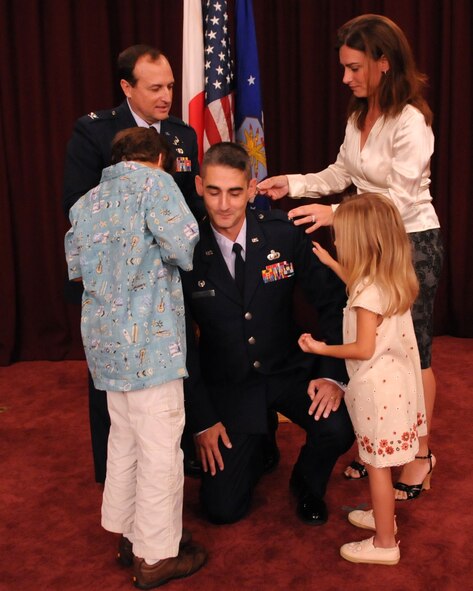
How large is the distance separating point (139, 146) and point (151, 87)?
0.67 m

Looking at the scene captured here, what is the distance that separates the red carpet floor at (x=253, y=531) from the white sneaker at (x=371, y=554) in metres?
0.03

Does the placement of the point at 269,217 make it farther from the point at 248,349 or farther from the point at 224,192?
the point at 248,349

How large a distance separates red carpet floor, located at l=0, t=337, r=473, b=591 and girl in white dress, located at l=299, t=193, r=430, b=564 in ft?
0.41

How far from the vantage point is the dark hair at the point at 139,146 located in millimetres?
2180

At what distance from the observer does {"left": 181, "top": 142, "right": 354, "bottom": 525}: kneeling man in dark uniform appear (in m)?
2.61

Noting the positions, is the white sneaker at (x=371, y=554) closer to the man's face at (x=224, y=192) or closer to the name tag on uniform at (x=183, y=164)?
the man's face at (x=224, y=192)

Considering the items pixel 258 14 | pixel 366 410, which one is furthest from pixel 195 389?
pixel 258 14

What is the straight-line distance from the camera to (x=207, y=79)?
367 cm

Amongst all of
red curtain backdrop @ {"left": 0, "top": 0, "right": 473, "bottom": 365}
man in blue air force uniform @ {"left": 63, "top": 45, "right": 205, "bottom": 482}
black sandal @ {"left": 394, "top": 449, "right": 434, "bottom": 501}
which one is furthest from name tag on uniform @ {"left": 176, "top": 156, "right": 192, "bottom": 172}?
red curtain backdrop @ {"left": 0, "top": 0, "right": 473, "bottom": 365}

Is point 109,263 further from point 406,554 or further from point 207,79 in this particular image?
point 207,79

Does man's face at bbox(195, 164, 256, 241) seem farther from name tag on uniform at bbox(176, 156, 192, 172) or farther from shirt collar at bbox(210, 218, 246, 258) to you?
name tag on uniform at bbox(176, 156, 192, 172)

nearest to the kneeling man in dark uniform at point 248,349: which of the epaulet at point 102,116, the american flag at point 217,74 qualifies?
the epaulet at point 102,116

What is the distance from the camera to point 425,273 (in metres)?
2.72

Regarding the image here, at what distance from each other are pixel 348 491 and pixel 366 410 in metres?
0.61
